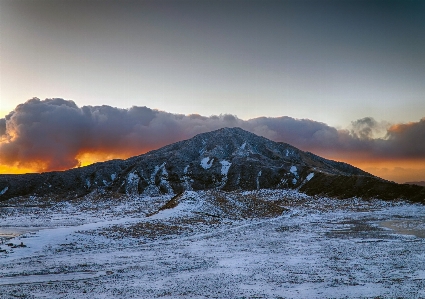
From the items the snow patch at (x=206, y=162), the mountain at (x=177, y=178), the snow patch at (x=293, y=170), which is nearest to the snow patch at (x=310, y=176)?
the mountain at (x=177, y=178)

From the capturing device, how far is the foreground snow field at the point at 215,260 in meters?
21.0

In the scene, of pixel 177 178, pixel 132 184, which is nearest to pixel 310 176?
pixel 177 178

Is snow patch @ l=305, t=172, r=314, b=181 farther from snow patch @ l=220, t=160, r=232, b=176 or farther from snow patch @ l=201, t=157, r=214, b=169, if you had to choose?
snow patch @ l=201, t=157, r=214, b=169

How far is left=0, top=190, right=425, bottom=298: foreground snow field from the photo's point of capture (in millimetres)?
21000

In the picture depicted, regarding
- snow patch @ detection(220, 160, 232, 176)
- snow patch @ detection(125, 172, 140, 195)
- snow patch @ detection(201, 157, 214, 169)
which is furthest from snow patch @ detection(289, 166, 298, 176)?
snow patch @ detection(125, 172, 140, 195)

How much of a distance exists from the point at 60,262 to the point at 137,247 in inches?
333

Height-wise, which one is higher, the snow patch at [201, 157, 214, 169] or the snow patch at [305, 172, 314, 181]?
the snow patch at [201, 157, 214, 169]

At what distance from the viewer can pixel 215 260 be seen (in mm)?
29250

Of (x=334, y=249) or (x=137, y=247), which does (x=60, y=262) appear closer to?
(x=137, y=247)

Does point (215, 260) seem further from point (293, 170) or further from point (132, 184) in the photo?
point (132, 184)

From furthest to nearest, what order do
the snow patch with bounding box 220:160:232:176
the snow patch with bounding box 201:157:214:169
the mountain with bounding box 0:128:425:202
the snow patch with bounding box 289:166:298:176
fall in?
the snow patch with bounding box 201:157:214:169 < the snow patch with bounding box 220:160:232:176 < the snow patch with bounding box 289:166:298:176 < the mountain with bounding box 0:128:425:202

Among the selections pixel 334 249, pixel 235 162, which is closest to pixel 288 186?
pixel 235 162

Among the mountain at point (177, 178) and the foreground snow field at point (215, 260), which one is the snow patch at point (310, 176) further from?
the foreground snow field at point (215, 260)

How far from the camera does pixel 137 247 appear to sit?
1403 inches
